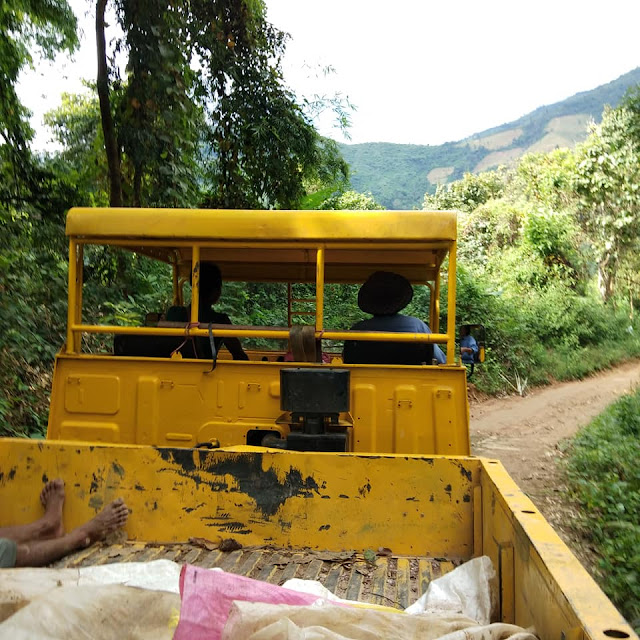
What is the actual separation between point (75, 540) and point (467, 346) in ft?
8.15

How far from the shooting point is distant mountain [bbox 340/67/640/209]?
212 feet

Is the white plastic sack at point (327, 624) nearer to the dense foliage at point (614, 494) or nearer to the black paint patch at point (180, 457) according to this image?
the black paint patch at point (180, 457)

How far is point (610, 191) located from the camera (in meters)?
17.3

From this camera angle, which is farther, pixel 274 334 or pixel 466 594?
pixel 274 334

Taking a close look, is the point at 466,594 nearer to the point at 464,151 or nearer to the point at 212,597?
the point at 212,597

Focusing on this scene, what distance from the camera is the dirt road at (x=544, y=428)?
19.2ft

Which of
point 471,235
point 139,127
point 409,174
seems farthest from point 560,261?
point 409,174

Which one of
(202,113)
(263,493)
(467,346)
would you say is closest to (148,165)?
(202,113)

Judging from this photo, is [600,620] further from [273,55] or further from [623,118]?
[623,118]

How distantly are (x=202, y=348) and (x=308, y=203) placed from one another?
6483 millimetres

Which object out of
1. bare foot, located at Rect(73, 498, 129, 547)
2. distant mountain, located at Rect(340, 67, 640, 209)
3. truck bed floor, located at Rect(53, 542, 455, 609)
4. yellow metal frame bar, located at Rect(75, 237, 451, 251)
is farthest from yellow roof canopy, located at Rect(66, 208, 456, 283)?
distant mountain, located at Rect(340, 67, 640, 209)

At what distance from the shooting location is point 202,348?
12.7 feet

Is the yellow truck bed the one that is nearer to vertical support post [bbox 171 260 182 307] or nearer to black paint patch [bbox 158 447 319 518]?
black paint patch [bbox 158 447 319 518]

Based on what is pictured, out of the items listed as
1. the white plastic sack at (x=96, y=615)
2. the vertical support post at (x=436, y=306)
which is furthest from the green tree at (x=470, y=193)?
the white plastic sack at (x=96, y=615)
